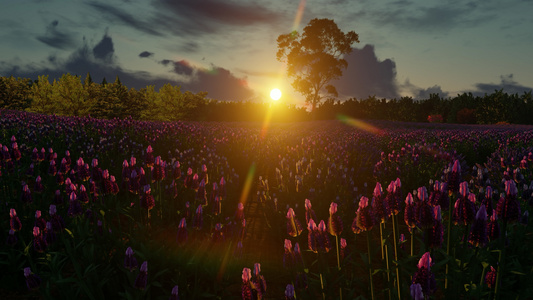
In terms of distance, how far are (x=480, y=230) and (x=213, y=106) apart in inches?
1800

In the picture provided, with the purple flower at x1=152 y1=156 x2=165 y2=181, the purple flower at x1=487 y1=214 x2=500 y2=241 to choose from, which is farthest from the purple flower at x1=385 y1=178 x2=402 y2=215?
the purple flower at x1=152 y1=156 x2=165 y2=181

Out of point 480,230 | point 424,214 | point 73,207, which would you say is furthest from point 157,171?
point 480,230

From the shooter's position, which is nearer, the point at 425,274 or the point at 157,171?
the point at 425,274

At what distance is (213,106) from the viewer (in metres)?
46.3

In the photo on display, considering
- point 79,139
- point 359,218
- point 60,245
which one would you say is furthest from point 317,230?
point 79,139

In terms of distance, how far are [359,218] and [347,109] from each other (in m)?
39.3

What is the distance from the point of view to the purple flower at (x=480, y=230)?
171 centimetres

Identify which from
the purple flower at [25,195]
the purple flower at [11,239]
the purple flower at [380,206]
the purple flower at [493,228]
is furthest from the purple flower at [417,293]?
the purple flower at [25,195]

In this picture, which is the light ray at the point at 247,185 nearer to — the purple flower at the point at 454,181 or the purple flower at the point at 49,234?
the purple flower at the point at 49,234

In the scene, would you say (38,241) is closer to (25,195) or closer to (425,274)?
(25,195)

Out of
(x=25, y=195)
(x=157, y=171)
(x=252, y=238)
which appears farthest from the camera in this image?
(x=252, y=238)

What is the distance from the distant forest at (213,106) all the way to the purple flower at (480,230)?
1506 inches

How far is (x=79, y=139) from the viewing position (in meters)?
7.40

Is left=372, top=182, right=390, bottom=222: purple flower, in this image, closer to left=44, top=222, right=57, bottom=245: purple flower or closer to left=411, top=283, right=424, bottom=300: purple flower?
left=411, top=283, right=424, bottom=300: purple flower
